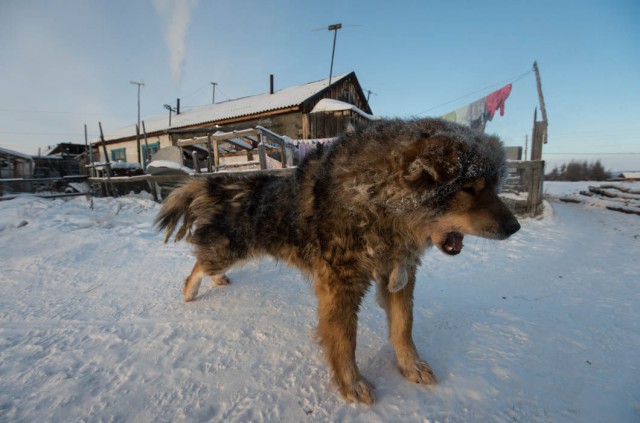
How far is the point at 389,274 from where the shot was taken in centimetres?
204

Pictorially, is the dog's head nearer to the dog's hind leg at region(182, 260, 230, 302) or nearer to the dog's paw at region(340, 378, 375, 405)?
the dog's paw at region(340, 378, 375, 405)

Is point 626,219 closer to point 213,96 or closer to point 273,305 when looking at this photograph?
point 273,305

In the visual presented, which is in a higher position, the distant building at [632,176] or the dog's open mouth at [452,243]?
the distant building at [632,176]

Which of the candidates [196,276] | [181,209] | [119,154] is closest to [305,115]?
[181,209]

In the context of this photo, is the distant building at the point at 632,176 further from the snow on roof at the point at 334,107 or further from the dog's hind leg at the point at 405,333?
the dog's hind leg at the point at 405,333

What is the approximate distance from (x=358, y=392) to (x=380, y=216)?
3.78 ft

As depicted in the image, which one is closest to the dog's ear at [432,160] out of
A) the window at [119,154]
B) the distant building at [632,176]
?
the distant building at [632,176]

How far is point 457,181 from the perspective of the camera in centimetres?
163

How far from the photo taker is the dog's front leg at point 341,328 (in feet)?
5.98

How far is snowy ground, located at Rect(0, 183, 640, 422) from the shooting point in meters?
1.66

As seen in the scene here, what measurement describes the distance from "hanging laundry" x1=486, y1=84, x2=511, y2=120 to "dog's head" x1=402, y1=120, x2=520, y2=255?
1441 centimetres

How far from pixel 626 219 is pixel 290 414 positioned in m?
11.8

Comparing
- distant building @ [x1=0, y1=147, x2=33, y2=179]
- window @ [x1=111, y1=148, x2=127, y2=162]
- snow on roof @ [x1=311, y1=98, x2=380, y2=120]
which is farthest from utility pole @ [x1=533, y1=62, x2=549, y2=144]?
window @ [x1=111, y1=148, x2=127, y2=162]

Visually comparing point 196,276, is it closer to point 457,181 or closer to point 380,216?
point 380,216
